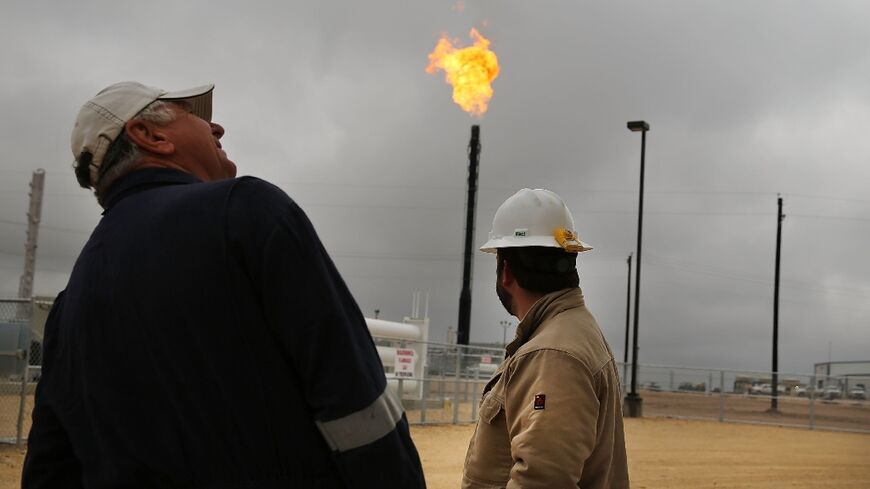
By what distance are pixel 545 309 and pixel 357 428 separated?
1.41 meters

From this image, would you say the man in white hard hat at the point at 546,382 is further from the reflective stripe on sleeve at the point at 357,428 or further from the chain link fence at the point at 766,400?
the chain link fence at the point at 766,400

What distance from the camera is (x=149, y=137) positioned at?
6.31 feet

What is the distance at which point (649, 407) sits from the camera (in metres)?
30.3

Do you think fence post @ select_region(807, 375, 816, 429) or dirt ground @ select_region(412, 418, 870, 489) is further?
fence post @ select_region(807, 375, 816, 429)

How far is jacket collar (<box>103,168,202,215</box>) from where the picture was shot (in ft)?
6.07

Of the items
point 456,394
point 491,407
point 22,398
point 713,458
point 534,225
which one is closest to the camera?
point 491,407

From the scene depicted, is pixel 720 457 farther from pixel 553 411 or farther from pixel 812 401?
pixel 553 411

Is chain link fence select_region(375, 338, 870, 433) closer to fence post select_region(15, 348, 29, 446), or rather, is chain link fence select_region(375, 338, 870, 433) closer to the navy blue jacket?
fence post select_region(15, 348, 29, 446)

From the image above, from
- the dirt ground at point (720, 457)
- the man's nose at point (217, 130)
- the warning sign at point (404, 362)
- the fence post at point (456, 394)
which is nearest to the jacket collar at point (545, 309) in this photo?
the man's nose at point (217, 130)

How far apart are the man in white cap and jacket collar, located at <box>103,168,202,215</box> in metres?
0.14

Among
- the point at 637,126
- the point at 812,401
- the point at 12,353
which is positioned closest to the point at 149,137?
the point at 12,353

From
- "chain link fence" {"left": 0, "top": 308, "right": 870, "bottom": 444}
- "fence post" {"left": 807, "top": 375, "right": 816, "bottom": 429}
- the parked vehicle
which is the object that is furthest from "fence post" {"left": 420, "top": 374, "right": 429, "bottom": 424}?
the parked vehicle

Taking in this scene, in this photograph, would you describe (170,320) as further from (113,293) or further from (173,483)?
(173,483)

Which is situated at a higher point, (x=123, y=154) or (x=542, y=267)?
(x=123, y=154)
